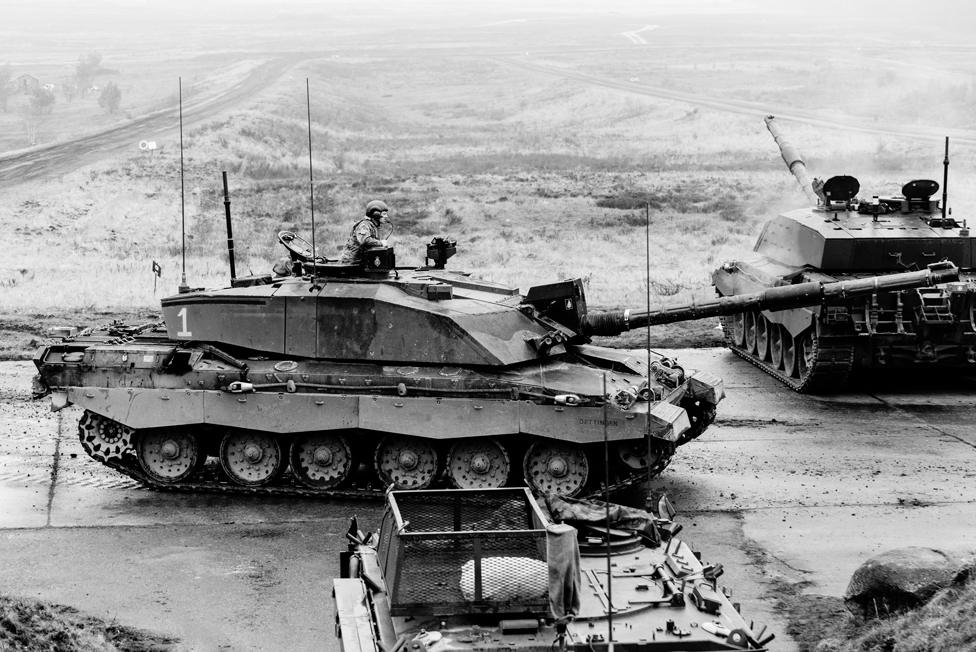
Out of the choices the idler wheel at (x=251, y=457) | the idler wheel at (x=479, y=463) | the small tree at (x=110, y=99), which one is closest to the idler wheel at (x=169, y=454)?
the idler wheel at (x=251, y=457)

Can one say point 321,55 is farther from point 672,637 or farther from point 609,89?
point 672,637

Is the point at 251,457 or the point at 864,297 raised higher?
the point at 864,297

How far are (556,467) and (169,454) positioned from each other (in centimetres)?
465

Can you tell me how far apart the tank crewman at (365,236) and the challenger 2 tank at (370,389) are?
0.43 feet

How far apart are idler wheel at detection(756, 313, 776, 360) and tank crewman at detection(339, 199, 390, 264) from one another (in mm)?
9035

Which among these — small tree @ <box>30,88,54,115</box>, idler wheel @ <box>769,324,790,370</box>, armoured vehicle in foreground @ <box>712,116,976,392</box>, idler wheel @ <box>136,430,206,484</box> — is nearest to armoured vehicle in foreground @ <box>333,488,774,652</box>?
idler wheel @ <box>136,430,206,484</box>

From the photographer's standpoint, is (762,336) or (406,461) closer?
(406,461)

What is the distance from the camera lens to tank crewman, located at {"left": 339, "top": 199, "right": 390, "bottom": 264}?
16.7 meters

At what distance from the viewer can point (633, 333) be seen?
26.1m

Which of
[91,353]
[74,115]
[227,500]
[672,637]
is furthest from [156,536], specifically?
[74,115]

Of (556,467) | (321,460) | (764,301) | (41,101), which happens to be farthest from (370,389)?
(41,101)

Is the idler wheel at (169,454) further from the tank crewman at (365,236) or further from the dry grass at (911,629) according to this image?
the dry grass at (911,629)

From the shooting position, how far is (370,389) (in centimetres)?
1589

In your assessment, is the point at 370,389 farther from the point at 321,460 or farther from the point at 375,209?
the point at 375,209
